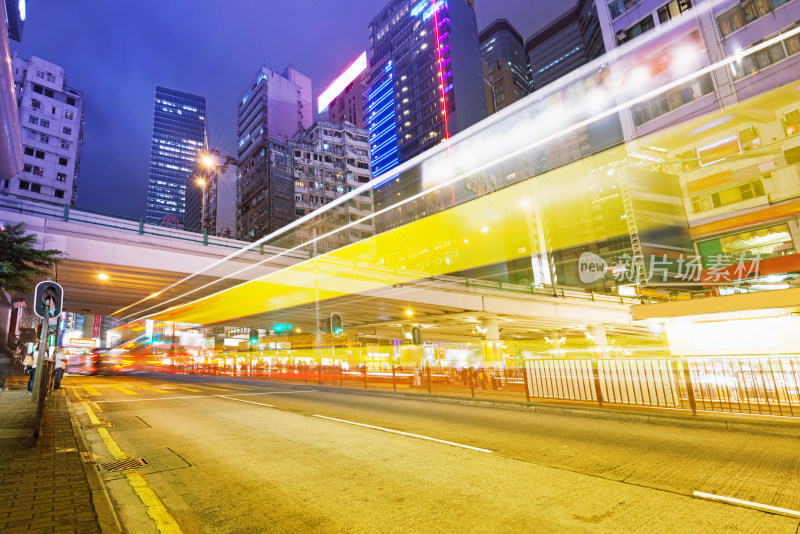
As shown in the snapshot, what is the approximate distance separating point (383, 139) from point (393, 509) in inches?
5872

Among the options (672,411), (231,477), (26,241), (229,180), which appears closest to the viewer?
(231,477)

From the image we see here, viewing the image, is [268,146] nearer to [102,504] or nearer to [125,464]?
[125,464]

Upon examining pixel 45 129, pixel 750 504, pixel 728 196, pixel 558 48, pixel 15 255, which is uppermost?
pixel 558 48

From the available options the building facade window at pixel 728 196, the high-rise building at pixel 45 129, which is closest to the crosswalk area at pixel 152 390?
the building facade window at pixel 728 196

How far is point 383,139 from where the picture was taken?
145 m

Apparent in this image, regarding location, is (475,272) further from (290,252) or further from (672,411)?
(672,411)

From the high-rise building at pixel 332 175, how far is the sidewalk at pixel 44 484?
79014 millimetres

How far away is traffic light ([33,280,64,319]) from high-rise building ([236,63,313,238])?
227 feet

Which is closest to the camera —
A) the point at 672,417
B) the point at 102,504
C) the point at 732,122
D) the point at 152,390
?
the point at 102,504

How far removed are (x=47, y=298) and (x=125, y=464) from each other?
3.56 metres

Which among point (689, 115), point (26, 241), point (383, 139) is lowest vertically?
point (26, 241)

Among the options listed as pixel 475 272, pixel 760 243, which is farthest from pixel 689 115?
pixel 475 272

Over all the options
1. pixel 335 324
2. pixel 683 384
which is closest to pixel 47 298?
pixel 335 324

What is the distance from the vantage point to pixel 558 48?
573ft
